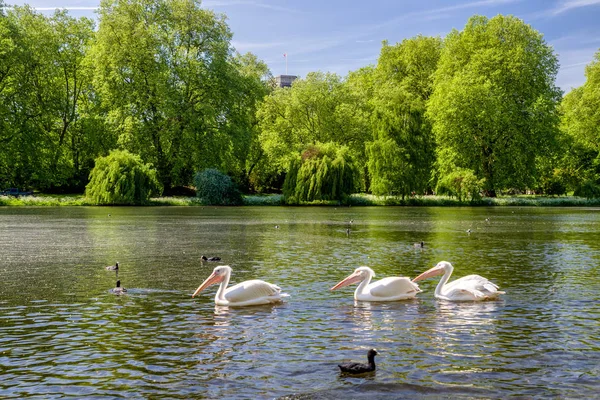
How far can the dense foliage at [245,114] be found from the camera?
256ft

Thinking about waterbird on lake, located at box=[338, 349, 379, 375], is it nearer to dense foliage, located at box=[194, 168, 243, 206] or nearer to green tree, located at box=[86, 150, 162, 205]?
green tree, located at box=[86, 150, 162, 205]

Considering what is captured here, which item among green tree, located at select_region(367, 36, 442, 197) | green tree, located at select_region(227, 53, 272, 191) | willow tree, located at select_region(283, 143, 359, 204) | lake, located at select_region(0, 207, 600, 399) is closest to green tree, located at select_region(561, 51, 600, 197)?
green tree, located at select_region(367, 36, 442, 197)

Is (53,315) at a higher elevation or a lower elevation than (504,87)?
lower

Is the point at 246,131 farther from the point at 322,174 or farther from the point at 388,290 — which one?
the point at 388,290

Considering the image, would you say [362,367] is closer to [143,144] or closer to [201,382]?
[201,382]

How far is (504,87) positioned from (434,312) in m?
74.9

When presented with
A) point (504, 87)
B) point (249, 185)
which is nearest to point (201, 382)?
point (504, 87)

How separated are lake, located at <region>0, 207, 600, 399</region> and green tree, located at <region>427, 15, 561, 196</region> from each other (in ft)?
182

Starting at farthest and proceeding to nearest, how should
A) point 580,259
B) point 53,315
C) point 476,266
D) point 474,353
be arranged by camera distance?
point 580,259 → point 476,266 → point 53,315 → point 474,353

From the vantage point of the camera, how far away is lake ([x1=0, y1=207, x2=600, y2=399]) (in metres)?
9.20

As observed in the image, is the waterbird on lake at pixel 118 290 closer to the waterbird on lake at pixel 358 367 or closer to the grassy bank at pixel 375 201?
the waterbird on lake at pixel 358 367

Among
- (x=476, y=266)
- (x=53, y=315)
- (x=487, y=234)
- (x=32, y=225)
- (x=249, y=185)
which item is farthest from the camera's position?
(x=249, y=185)

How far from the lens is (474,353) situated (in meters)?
10.8

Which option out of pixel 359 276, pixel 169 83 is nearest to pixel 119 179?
pixel 169 83
